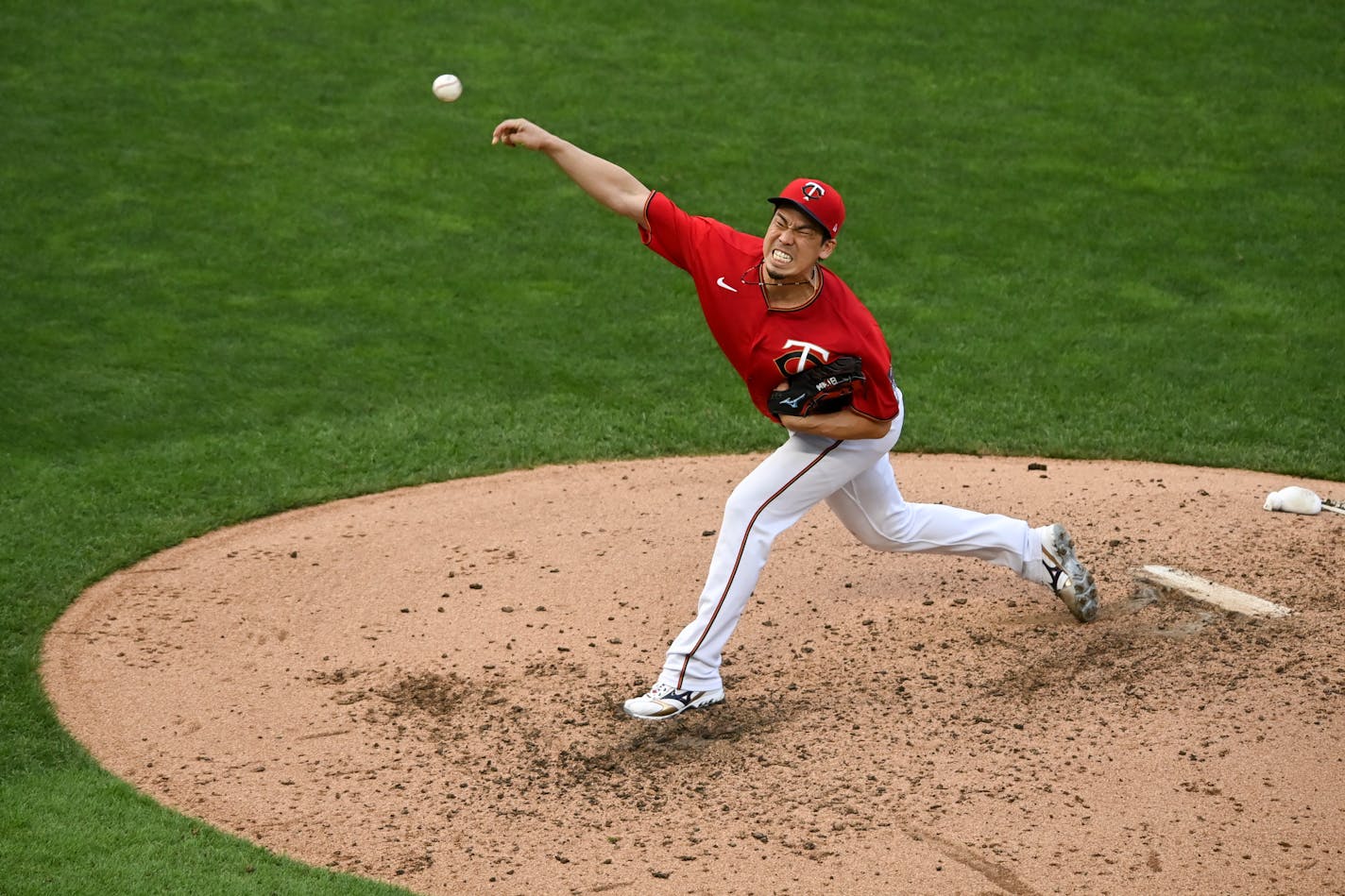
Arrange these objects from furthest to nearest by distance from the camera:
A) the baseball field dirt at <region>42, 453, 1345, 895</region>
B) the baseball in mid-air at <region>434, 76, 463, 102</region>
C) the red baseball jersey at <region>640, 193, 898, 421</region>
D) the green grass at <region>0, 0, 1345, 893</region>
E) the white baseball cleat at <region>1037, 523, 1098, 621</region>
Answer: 1. the green grass at <region>0, 0, 1345, 893</region>
2. the baseball in mid-air at <region>434, 76, 463, 102</region>
3. the white baseball cleat at <region>1037, 523, 1098, 621</region>
4. the red baseball jersey at <region>640, 193, 898, 421</region>
5. the baseball field dirt at <region>42, 453, 1345, 895</region>

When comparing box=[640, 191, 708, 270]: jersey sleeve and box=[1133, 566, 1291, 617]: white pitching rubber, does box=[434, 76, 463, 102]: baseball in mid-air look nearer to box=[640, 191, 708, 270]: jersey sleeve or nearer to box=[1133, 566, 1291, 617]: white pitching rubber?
box=[640, 191, 708, 270]: jersey sleeve

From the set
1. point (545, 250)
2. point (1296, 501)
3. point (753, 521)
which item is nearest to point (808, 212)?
point (753, 521)

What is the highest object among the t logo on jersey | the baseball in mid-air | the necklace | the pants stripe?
the baseball in mid-air

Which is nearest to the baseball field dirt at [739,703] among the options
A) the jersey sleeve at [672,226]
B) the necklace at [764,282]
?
the necklace at [764,282]

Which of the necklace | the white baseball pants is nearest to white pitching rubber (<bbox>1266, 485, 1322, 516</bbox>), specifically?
the white baseball pants

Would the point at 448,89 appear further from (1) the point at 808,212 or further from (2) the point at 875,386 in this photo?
(2) the point at 875,386

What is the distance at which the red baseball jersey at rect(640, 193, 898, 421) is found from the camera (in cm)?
514

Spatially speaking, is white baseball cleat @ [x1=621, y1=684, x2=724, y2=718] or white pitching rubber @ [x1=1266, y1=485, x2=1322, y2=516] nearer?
white baseball cleat @ [x1=621, y1=684, x2=724, y2=718]

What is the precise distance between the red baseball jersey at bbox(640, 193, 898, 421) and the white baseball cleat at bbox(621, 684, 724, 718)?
105 centimetres

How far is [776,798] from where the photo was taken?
4.84m

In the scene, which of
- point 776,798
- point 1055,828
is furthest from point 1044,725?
point 776,798

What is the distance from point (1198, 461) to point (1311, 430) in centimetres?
98

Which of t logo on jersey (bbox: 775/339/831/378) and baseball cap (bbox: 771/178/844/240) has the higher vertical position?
baseball cap (bbox: 771/178/844/240)

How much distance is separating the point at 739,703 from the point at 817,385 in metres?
1.29
